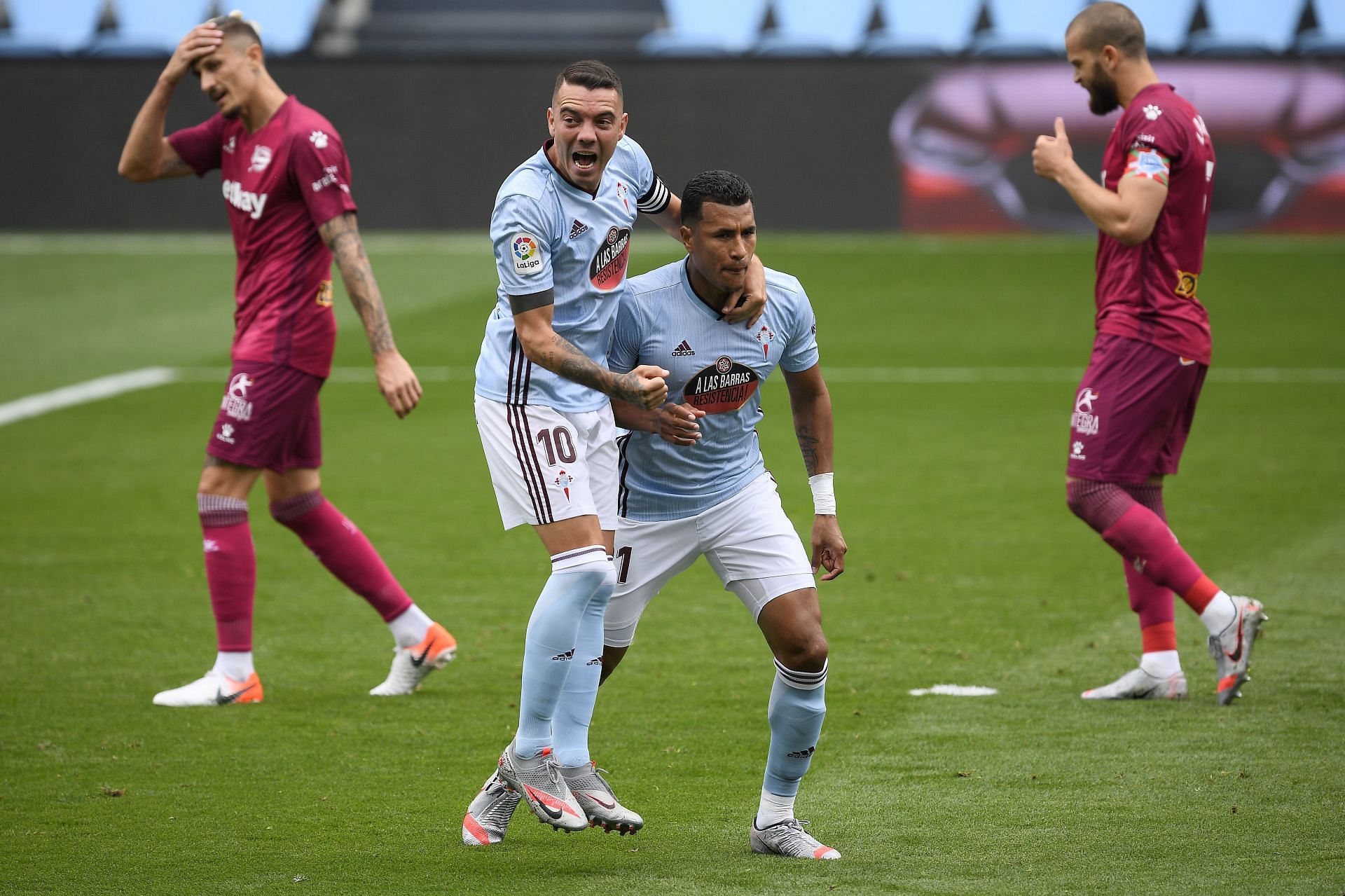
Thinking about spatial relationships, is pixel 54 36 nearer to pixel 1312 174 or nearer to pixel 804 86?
pixel 804 86

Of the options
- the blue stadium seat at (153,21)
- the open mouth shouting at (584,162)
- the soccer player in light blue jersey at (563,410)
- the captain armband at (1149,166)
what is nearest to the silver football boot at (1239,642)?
the captain armband at (1149,166)

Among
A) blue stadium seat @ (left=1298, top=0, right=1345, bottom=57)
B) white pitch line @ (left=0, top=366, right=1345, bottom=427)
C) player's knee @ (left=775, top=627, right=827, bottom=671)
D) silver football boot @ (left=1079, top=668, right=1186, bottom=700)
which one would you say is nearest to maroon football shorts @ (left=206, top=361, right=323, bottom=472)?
player's knee @ (left=775, top=627, right=827, bottom=671)

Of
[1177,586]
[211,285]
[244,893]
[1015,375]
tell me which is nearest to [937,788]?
[1177,586]

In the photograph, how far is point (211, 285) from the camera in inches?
835

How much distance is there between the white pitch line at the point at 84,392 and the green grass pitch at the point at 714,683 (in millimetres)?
307

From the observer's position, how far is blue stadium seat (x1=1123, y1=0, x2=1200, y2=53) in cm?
2517

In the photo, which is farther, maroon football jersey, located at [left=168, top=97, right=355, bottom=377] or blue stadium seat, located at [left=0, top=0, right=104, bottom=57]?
blue stadium seat, located at [left=0, top=0, right=104, bottom=57]

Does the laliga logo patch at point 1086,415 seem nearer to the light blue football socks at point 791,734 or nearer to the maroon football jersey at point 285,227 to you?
the light blue football socks at point 791,734

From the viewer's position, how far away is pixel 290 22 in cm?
2741

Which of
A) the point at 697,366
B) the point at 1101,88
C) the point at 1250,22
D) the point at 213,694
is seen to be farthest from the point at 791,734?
the point at 1250,22

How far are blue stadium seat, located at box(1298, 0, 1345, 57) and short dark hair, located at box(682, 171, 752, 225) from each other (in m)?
20.9

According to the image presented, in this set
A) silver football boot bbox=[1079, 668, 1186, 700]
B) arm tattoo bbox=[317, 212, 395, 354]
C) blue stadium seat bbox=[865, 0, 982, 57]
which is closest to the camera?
arm tattoo bbox=[317, 212, 395, 354]

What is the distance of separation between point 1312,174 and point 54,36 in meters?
19.0

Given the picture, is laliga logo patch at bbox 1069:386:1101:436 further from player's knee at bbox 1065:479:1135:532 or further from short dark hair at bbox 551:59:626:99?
short dark hair at bbox 551:59:626:99
